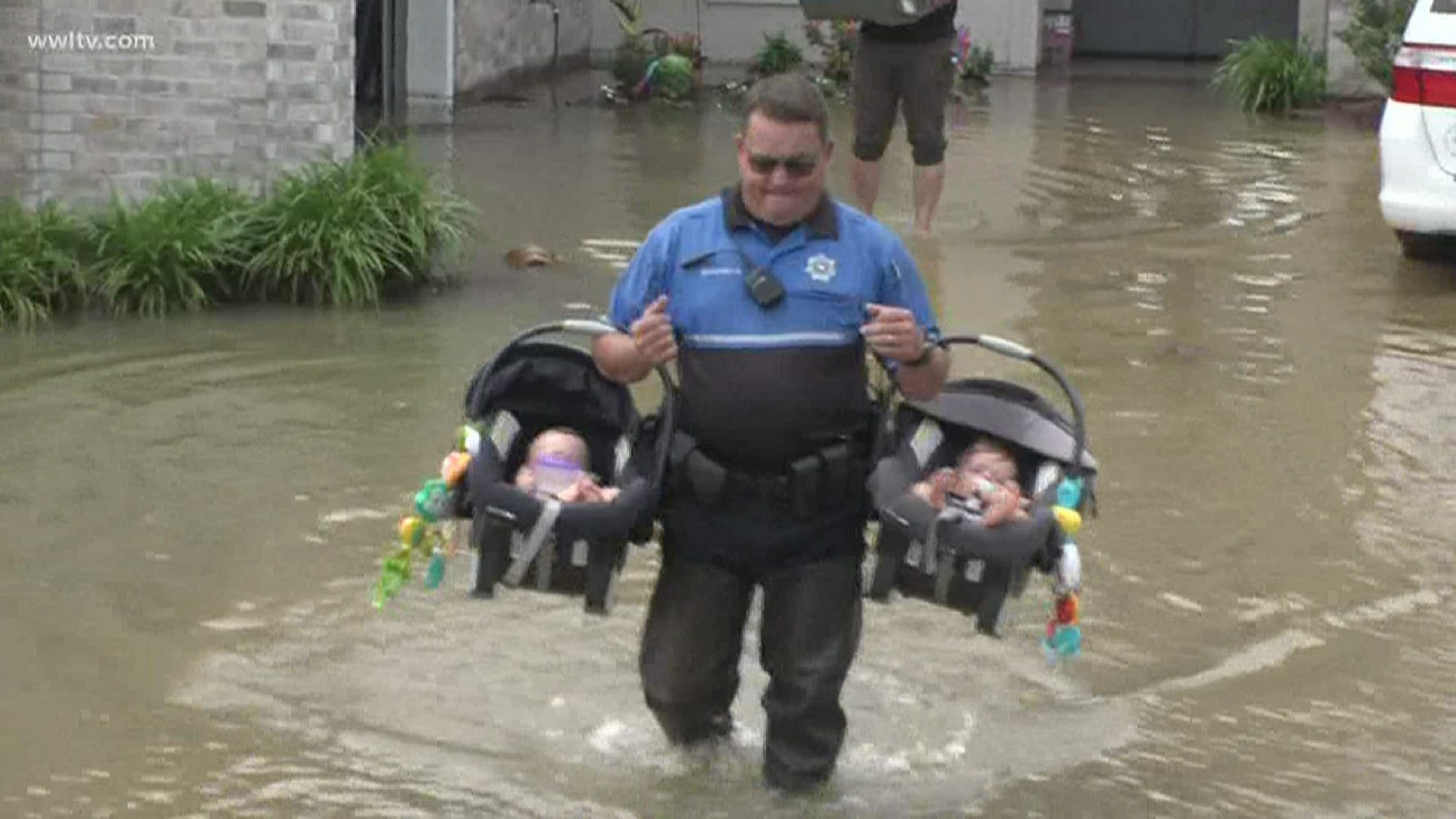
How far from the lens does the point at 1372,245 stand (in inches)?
508

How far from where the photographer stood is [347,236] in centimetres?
1094

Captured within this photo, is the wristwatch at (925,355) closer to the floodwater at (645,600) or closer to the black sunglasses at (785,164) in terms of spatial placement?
the black sunglasses at (785,164)

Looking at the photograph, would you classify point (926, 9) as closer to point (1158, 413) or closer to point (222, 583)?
point (1158, 413)

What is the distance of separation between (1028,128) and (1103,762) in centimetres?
1258

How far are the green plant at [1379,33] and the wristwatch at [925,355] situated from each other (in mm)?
13371

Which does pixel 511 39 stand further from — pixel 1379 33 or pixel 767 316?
pixel 767 316

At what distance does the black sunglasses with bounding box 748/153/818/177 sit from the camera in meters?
5.52

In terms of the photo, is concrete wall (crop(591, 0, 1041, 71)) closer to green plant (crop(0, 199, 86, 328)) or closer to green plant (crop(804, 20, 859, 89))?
green plant (crop(804, 20, 859, 89))

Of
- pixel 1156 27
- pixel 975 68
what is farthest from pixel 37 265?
pixel 1156 27

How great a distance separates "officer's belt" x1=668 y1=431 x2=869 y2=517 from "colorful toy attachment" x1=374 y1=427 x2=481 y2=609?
0.41 metres

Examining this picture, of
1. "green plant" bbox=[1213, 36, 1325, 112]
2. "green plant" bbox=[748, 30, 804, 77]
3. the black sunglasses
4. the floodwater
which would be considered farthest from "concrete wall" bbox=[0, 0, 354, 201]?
"green plant" bbox=[748, 30, 804, 77]

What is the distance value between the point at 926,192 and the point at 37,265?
404 cm

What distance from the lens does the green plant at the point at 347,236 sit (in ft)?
35.7

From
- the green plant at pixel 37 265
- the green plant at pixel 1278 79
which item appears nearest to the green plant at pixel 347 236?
the green plant at pixel 37 265
